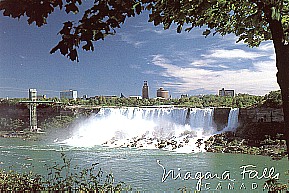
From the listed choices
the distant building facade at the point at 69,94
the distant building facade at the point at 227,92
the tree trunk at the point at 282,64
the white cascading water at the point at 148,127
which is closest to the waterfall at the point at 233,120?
the white cascading water at the point at 148,127

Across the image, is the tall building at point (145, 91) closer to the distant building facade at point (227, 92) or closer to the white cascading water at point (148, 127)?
the white cascading water at point (148, 127)

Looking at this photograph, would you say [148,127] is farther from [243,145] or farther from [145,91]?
[243,145]

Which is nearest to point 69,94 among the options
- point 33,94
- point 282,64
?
point 33,94

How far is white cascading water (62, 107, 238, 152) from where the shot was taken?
30.4ft

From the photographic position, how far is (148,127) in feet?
33.7

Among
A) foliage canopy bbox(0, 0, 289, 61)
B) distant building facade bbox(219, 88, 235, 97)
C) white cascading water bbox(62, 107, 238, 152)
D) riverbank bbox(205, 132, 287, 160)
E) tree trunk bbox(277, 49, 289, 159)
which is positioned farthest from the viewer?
distant building facade bbox(219, 88, 235, 97)

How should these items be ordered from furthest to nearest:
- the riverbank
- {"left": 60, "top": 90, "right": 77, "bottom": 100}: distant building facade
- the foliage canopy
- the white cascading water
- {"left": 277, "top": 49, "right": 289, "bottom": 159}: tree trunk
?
the white cascading water
{"left": 60, "top": 90, "right": 77, "bottom": 100}: distant building facade
the riverbank
{"left": 277, "top": 49, "right": 289, "bottom": 159}: tree trunk
the foliage canopy

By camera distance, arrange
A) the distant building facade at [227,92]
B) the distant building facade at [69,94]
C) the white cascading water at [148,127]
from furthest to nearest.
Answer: the distant building facade at [227,92] → the white cascading water at [148,127] → the distant building facade at [69,94]

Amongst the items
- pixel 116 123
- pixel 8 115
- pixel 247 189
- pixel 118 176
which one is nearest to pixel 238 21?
pixel 247 189

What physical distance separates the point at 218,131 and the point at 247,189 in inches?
224

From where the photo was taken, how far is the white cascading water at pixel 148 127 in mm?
9273

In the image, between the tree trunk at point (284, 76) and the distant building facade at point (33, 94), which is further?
the distant building facade at point (33, 94)

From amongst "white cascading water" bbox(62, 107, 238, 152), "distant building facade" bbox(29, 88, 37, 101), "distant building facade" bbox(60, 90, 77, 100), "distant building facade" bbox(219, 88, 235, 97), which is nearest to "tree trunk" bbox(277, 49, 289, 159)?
"white cascading water" bbox(62, 107, 238, 152)

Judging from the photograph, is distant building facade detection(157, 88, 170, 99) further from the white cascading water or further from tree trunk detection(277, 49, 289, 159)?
tree trunk detection(277, 49, 289, 159)
